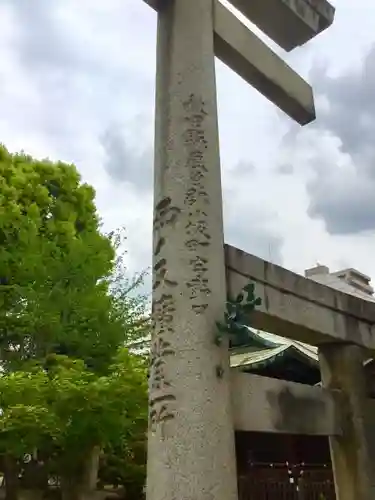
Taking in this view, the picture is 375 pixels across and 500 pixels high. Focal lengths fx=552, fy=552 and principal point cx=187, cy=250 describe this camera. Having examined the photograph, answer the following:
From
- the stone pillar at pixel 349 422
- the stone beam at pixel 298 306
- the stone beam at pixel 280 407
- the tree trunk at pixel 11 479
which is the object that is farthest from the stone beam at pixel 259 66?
the tree trunk at pixel 11 479

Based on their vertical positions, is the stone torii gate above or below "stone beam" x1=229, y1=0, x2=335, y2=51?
below

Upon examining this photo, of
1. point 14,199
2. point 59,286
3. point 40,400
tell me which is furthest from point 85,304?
point 14,199

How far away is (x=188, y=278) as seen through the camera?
3.73 metres

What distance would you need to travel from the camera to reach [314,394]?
4203mm

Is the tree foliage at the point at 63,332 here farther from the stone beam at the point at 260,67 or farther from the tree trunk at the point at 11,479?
the stone beam at the point at 260,67

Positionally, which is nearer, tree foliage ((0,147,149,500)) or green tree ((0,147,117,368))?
tree foliage ((0,147,149,500))

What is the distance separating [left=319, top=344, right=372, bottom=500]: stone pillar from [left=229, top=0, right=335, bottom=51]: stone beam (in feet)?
9.47

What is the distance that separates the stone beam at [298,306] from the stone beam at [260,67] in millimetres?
1713

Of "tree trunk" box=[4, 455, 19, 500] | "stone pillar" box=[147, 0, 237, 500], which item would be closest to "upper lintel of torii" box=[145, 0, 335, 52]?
"stone pillar" box=[147, 0, 237, 500]

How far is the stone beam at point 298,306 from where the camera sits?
4059 mm

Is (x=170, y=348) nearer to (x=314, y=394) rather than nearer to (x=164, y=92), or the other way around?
(x=314, y=394)

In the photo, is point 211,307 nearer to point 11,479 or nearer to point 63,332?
point 63,332

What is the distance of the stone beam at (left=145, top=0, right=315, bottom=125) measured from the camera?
4609 mm

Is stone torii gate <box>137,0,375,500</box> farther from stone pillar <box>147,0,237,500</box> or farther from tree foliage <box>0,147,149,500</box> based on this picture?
tree foliage <box>0,147,149,500</box>
